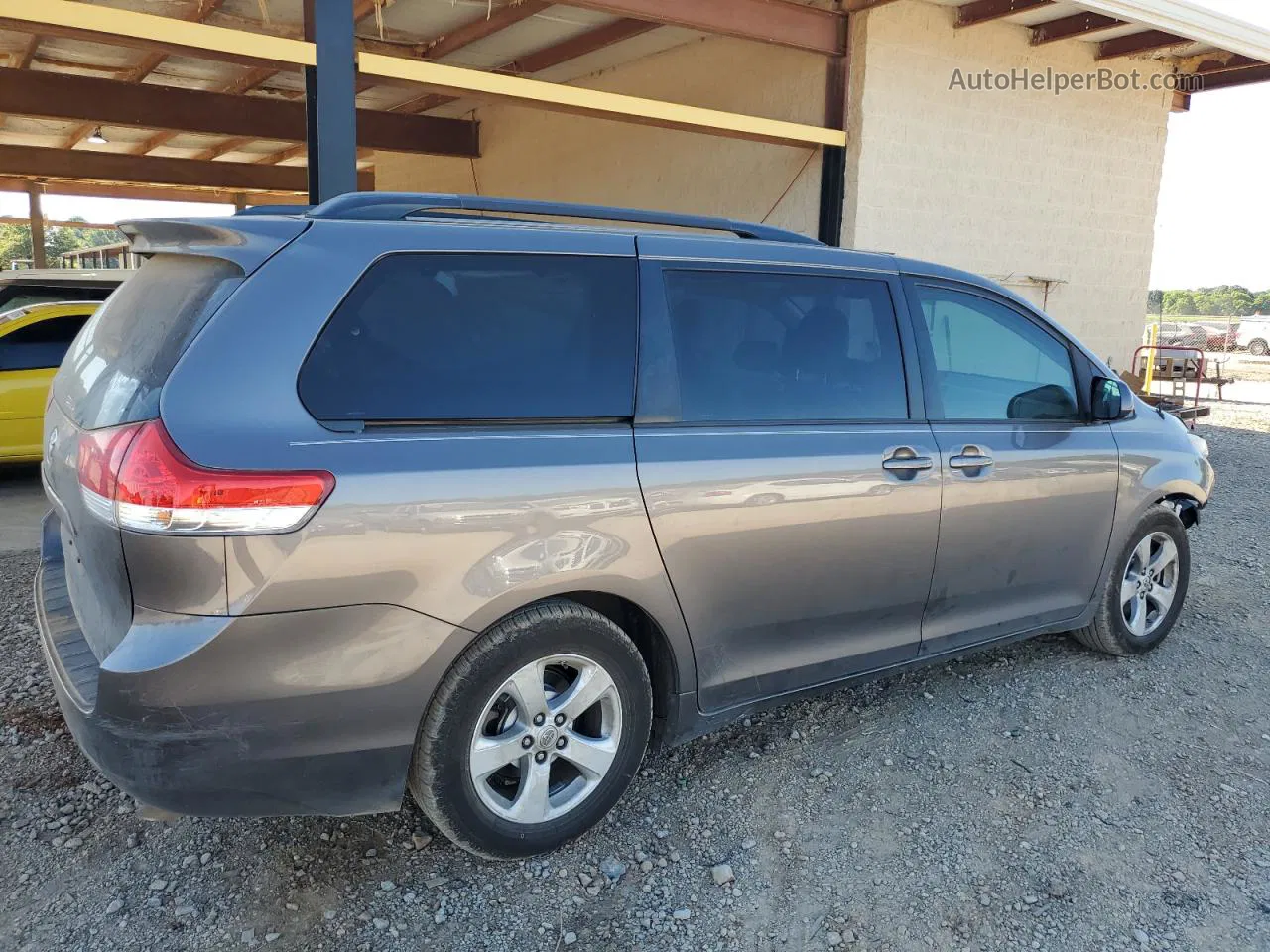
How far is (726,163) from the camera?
10.1m

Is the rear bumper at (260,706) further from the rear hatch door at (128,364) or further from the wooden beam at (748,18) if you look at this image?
the wooden beam at (748,18)

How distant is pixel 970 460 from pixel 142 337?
2744mm

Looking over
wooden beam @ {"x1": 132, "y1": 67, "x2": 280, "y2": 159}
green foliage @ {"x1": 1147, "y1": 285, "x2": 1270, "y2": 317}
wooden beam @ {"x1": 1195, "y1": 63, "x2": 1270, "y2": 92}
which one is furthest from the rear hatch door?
green foliage @ {"x1": 1147, "y1": 285, "x2": 1270, "y2": 317}

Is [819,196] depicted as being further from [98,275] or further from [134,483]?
[134,483]

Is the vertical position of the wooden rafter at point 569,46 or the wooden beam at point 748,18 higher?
the wooden rafter at point 569,46

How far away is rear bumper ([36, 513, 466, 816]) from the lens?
221 centimetres

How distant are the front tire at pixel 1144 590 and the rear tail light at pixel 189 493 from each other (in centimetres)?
352

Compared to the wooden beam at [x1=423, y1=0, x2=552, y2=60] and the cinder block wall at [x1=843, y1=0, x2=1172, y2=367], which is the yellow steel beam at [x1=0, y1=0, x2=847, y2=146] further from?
the wooden beam at [x1=423, y1=0, x2=552, y2=60]

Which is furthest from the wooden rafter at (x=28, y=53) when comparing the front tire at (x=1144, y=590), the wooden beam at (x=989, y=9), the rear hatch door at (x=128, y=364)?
the front tire at (x=1144, y=590)

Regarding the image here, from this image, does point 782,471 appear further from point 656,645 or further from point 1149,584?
point 1149,584

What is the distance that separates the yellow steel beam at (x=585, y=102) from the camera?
669 centimetres

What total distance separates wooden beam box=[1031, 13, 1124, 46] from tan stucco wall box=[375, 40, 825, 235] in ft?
8.42

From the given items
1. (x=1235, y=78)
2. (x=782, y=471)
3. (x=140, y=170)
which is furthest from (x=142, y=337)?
(x=140, y=170)

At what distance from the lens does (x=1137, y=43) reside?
9805mm
